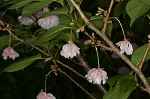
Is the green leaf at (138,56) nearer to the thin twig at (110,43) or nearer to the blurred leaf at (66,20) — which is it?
the thin twig at (110,43)

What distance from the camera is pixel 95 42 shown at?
1417mm

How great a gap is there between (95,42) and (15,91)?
455 cm

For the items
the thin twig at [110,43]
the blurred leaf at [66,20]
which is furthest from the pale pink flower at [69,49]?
the thin twig at [110,43]

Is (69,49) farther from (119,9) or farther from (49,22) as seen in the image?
(119,9)

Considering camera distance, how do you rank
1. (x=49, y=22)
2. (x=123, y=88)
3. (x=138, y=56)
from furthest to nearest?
(x=49, y=22)
(x=138, y=56)
(x=123, y=88)

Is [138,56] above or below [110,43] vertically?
below

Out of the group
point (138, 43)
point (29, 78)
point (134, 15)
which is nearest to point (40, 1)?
point (134, 15)

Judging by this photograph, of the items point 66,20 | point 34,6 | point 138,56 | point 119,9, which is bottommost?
point 138,56

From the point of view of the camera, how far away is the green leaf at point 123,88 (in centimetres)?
138

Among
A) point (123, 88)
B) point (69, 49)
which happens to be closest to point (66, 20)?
point (69, 49)

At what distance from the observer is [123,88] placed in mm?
1379

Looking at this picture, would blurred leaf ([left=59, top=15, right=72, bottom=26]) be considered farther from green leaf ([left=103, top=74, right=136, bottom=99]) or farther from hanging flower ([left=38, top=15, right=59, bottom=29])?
green leaf ([left=103, top=74, right=136, bottom=99])

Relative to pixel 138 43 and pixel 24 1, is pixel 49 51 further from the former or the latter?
pixel 138 43

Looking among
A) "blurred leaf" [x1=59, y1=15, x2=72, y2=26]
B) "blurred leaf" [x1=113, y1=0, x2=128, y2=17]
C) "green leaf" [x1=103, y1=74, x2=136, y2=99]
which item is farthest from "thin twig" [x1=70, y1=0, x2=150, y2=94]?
"blurred leaf" [x1=113, y1=0, x2=128, y2=17]
